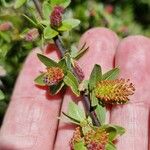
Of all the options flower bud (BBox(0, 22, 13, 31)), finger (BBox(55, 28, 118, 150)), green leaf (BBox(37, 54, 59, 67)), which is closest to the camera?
green leaf (BBox(37, 54, 59, 67))

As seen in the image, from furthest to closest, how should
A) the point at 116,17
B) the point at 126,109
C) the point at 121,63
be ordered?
the point at 116,17
the point at 121,63
the point at 126,109

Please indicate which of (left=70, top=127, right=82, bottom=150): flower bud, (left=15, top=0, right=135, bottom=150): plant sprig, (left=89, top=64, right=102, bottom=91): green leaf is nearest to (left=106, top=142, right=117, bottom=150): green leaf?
(left=15, top=0, right=135, bottom=150): plant sprig

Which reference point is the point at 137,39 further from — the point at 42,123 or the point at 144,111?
the point at 42,123

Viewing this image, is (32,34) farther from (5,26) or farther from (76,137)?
(76,137)

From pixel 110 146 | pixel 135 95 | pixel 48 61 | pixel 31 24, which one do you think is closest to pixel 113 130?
pixel 110 146

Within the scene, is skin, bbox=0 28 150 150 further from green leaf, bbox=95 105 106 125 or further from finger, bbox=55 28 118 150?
green leaf, bbox=95 105 106 125

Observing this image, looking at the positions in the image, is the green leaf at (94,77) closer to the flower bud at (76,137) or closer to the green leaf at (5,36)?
the flower bud at (76,137)

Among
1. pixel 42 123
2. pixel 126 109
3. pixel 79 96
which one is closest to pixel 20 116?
pixel 42 123
